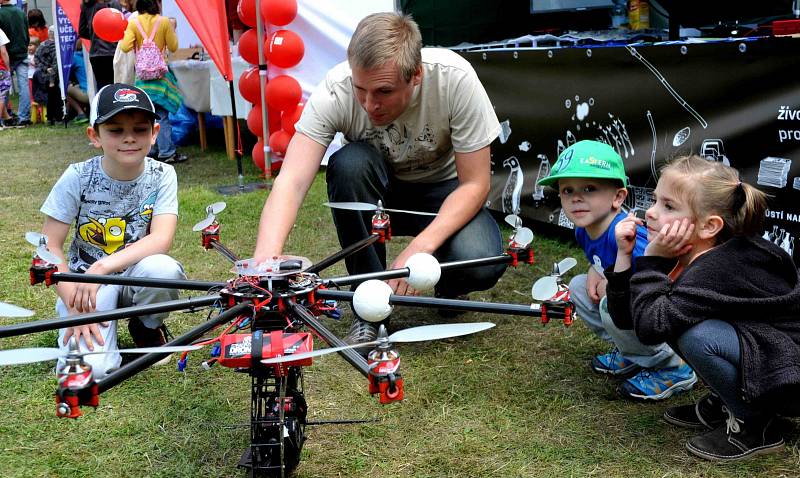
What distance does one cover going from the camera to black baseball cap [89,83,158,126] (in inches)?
117

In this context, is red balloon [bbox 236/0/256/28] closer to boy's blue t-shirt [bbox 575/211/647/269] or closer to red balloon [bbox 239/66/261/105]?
red balloon [bbox 239/66/261/105]

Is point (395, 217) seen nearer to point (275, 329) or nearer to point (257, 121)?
point (275, 329)

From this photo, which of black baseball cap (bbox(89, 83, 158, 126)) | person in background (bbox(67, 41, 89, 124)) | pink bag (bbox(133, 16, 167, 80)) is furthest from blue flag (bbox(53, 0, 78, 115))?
black baseball cap (bbox(89, 83, 158, 126))

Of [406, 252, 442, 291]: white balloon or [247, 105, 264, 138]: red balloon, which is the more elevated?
[406, 252, 442, 291]: white balloon

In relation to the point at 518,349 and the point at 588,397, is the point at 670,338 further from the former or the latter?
the point at 518,349

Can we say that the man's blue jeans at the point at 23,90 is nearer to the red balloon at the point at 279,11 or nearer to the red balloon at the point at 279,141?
the red balloon at the point at 279,141

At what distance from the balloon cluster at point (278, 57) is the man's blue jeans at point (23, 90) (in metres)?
7.65

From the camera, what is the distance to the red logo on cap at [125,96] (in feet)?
9.83

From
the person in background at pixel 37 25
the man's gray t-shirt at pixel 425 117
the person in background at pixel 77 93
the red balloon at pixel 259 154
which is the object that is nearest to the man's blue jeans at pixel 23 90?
the person in background at pixel 77 93

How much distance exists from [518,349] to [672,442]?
92cm

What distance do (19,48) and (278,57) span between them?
841 centimetres

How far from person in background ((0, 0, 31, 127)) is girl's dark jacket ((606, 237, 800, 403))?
41.8 feet

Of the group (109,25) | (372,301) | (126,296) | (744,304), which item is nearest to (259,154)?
(109,25)

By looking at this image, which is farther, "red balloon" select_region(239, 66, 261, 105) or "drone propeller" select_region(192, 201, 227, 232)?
"red balloon" select_region(239, 66, 261, 105)
